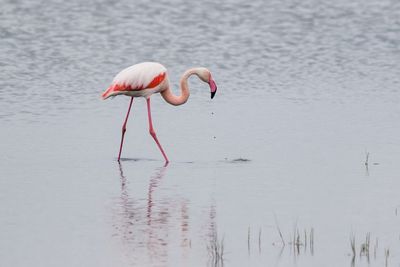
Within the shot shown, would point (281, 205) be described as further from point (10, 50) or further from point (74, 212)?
point (10, 50)

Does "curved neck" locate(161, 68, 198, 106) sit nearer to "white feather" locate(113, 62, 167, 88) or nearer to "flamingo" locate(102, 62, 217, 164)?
"flamingo" locate(102, 62, 217, 164)

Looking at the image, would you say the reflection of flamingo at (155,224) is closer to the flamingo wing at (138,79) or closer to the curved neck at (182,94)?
the flamingo wing at (138,79)

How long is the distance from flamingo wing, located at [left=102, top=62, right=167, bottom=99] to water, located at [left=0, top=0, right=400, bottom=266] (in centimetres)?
62

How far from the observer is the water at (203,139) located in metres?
9.52

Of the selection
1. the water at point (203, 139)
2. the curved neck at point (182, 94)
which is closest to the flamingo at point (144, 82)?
the curved neck at point (182, 94)

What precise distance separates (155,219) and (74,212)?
2.40 ft

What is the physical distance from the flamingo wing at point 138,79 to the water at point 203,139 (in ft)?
2.02

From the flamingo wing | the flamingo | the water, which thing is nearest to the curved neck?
the flamingo

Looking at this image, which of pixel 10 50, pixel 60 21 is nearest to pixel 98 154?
pixel 10 50

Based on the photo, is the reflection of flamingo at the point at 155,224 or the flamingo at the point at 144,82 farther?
the flamingo at the point at 144,82

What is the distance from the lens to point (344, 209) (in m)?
10.6

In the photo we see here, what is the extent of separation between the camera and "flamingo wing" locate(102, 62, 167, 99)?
1386 centimetres

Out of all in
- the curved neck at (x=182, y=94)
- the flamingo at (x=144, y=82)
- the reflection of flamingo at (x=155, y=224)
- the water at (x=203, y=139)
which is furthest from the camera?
the curved neck at (x=182, y=94)

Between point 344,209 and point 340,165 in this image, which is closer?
point 344,209
